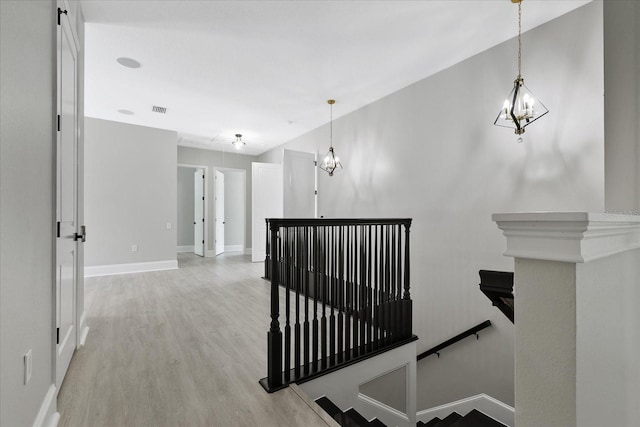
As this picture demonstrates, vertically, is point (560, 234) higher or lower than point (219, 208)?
lower

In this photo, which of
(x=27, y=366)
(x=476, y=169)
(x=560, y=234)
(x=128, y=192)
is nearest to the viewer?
(x=560, y=234)

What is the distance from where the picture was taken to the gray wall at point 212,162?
7.38m

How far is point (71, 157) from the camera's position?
2.19 metres

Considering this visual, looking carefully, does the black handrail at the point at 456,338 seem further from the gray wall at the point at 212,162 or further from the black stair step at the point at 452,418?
the gray wall at the point at 212,162

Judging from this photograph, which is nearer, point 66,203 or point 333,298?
point 66,203

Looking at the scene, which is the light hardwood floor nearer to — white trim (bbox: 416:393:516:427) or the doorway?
white trim (bbox: 416:393:516:427)

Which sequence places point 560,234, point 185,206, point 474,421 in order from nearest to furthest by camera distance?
1. point 560,234
2. point 474,421
3. point 185,206

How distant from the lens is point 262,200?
6738 mm

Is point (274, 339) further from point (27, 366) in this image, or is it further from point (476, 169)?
point (476, 169)

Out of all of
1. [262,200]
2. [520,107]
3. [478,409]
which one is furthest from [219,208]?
[520,107]

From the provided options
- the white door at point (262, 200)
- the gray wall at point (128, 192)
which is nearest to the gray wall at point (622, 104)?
the white door at point (262, 200)

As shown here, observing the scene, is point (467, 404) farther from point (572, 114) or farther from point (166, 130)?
point (166, 130)

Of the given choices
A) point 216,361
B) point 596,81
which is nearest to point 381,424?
point 216,361

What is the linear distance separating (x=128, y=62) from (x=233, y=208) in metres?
6.21
